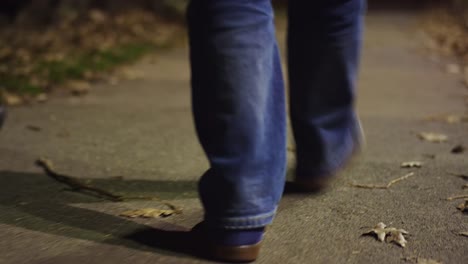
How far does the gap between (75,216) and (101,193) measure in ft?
0.93

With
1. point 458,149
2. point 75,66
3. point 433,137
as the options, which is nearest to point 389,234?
point 458,149

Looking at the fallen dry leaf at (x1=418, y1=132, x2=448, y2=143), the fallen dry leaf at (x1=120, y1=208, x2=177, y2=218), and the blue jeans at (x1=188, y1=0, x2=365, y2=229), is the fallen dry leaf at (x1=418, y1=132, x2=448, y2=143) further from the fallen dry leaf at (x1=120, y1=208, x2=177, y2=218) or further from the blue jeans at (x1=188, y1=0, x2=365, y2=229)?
the blue jeans at (x1=188, y1=0, x2=365, y2=229)

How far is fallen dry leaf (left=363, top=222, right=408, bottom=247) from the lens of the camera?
1973 mm

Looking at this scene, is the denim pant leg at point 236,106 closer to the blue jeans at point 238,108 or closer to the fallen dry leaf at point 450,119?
the blue jeans at point 238,108

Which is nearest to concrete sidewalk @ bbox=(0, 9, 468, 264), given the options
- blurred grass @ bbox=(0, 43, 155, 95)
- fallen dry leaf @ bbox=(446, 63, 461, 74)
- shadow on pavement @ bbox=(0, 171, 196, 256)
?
shadow on pavement @ bbox=(0, 171, 196, 256)

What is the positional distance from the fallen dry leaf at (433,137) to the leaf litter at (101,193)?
159 cm

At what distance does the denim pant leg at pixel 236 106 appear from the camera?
5.54ft

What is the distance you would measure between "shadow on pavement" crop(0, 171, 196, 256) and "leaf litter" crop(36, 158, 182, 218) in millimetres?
39

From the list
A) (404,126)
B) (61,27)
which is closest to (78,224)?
(404,126)

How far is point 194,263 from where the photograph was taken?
1.80 meters

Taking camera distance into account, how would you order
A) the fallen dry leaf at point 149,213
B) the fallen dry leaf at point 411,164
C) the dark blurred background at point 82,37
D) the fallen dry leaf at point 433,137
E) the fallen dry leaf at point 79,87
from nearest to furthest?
the fallen dry leaf at point 149,213
the fallen dry leaf at point 411,164
the fallen dry leaf at point 433,137
the fallen dry leaf at point 79,87
the dark blurred background at point 82,37

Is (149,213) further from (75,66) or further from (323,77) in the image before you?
(75,66)

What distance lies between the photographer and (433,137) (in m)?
3.44

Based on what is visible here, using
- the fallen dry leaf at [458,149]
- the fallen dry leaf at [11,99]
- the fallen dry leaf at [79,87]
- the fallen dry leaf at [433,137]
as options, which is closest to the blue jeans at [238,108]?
the fallen dry leaf at [458,149]
